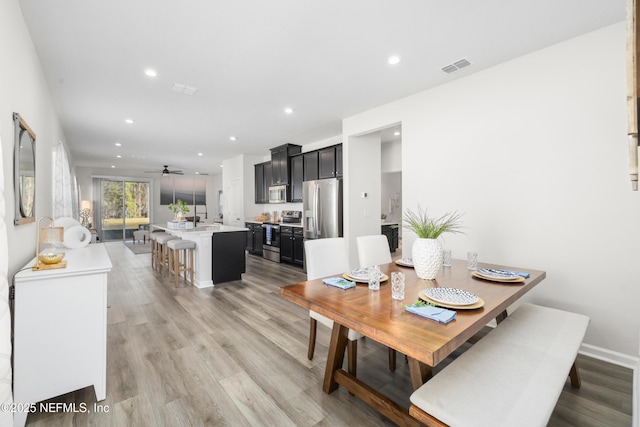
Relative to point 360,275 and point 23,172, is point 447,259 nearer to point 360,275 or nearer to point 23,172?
point 360,275

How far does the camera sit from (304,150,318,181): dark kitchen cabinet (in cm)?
568

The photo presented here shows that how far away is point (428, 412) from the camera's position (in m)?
1.11

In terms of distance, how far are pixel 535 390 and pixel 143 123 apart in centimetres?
591

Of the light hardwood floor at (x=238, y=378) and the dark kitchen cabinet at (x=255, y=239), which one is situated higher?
the dark kitchen cabinet at (x=255, y=239)

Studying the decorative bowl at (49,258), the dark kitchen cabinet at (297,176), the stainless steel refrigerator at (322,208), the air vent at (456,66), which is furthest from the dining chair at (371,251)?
the dark kitchen cabinet at (297,176)

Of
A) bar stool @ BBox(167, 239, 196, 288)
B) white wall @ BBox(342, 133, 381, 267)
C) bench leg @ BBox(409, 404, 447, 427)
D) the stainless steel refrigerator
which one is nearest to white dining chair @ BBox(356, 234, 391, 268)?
bench leg @ BBox(409, 404, 447, 427)

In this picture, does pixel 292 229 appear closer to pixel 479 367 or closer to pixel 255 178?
pixel 255 178

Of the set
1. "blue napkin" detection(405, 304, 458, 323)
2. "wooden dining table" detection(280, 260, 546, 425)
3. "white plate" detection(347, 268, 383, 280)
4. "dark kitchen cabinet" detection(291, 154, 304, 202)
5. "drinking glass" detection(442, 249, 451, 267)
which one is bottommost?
"wooden dining table" detection(280, 260, 546, 425)

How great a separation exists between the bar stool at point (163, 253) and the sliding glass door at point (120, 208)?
18.3ft

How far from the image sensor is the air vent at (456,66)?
2.80m

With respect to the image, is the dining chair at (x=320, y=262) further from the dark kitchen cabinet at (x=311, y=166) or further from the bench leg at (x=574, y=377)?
the dark kitchen cabinet at (x=311, y=166)

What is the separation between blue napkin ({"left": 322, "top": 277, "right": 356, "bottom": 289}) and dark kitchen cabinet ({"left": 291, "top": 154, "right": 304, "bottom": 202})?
441 cm

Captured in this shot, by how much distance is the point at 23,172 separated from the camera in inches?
85.7

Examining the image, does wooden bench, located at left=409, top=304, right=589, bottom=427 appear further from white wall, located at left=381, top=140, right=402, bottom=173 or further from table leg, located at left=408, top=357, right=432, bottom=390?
white wall, located at left=381, top=140, right=402, bottom=173
